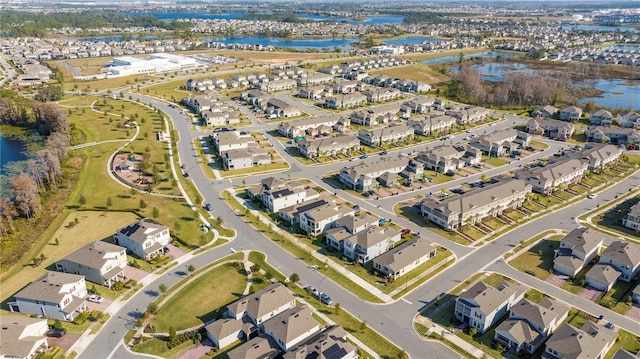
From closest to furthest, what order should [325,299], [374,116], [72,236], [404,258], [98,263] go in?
[325,299]
[98,263]
[404,258]
[72,236]
[374,116]

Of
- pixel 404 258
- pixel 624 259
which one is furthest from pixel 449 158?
pixel 404 258

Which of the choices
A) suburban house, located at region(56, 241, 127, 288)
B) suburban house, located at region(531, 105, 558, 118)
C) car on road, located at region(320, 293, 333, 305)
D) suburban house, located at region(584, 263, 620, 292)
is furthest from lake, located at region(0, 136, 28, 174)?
suburban house, located at region(531, 105, 558, 118)

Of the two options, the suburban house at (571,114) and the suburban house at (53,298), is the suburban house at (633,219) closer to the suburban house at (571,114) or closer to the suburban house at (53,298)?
the suburban house at (571,114)

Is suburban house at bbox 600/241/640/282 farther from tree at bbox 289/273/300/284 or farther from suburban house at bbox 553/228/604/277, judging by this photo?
tree at bbox 289/273/300/284

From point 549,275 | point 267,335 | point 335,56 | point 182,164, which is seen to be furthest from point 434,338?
point 335,56

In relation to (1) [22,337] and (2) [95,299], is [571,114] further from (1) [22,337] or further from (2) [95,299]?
(1) [22,337]

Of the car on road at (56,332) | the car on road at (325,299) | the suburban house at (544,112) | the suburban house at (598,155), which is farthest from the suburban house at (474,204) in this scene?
the suburban house at (544,112)

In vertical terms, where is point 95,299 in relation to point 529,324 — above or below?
above
